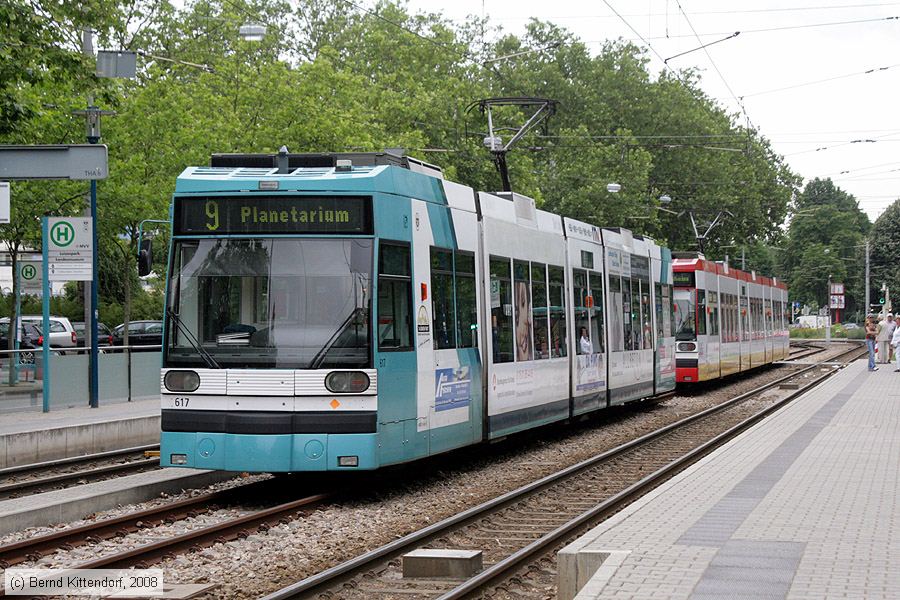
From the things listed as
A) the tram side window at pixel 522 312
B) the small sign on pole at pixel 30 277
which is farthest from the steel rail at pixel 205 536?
the small sign on pole at pixel 30 277

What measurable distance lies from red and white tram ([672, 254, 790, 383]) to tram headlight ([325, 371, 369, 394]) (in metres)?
18.9

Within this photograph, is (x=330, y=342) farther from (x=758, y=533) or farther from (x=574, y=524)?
(x=758, y=533)

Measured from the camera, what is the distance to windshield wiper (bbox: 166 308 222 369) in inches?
457

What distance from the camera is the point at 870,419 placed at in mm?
19547

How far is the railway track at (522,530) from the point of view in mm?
8234

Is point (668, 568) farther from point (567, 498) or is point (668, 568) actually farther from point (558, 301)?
point (558, 301)

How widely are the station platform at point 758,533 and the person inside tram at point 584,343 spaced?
3.94 metres

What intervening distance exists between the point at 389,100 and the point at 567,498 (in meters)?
37.4

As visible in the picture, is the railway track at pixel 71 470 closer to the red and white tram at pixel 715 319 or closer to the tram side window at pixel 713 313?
the red and white tram at pixel 715 319

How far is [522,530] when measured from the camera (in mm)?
10711

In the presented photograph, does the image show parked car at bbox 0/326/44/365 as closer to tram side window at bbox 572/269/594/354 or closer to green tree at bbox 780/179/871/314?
tram side window at bbox 572/269/594/354

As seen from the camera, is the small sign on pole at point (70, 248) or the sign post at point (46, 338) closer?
the sign post at point (46, 338)

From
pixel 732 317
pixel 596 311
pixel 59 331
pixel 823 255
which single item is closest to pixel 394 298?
pixel 596 311

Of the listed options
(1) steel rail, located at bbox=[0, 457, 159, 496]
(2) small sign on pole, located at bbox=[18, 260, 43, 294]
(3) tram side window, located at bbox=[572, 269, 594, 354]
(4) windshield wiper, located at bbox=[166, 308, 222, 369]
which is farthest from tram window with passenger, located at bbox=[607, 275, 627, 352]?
(2) small sign on pole, located at bbox=[18, 260, 43, 294]
